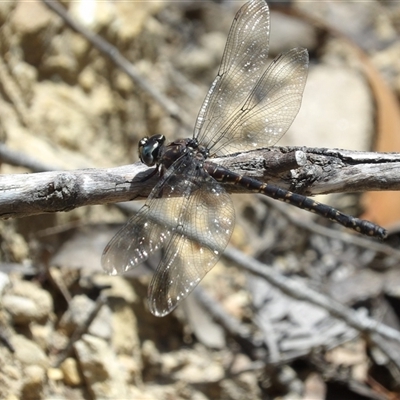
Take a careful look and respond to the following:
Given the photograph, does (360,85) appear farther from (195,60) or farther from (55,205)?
(55,205)

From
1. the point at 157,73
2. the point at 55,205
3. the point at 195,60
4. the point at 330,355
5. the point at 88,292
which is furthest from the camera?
the point at 195,60

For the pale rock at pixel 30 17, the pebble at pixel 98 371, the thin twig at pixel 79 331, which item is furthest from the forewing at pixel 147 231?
the pale rock at pixel 30 17

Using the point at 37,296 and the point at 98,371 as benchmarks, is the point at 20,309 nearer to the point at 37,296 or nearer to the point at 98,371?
the point at 37,296

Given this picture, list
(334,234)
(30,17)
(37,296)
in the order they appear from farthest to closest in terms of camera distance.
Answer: (334,234)
(30,17)
(37,296)

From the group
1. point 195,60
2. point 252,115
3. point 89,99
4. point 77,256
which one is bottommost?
point 77,256

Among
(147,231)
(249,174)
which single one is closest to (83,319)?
(147,231)

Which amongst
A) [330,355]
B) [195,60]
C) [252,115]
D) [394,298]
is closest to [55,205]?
[252,115]

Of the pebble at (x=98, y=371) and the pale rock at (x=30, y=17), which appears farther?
the pale rock at (x=30, y=17)

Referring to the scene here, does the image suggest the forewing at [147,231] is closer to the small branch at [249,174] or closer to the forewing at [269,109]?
the small branch at [249,174]
